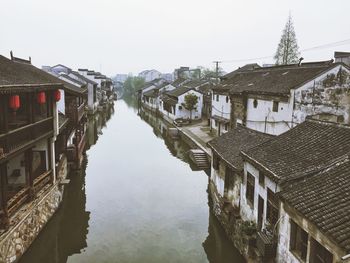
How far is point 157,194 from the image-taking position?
881 inches

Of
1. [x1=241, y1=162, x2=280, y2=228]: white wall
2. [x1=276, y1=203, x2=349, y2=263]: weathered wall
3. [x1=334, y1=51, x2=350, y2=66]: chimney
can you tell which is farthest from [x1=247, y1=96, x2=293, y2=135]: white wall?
[x1=276, y1=203, x2=349, y2=263]: weathered wall

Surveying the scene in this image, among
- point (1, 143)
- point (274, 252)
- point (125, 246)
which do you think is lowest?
point (125, 246)

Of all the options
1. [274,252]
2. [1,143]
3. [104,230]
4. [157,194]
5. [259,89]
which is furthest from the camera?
[259,89]

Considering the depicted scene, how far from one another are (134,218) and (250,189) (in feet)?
23.8

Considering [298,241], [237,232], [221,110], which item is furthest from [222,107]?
[298,241]

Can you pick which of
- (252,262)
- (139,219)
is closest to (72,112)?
(139,219)

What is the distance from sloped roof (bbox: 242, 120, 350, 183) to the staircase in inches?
580

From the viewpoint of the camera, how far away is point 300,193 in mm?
9773

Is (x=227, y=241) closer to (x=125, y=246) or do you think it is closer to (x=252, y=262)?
(x=252, y=262)

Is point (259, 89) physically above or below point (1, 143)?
above

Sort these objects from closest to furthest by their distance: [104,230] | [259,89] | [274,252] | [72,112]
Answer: [274,252]
[104,230]
[72,112]
[259,89]

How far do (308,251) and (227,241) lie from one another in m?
7.06

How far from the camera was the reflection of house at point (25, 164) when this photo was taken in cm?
1256

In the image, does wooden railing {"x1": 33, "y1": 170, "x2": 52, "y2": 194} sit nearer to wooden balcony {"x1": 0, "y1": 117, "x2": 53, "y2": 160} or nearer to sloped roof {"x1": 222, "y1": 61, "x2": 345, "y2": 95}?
wooden balcony {"x1": 0, "y1": 117, "x2": 53, "y2": 160}
